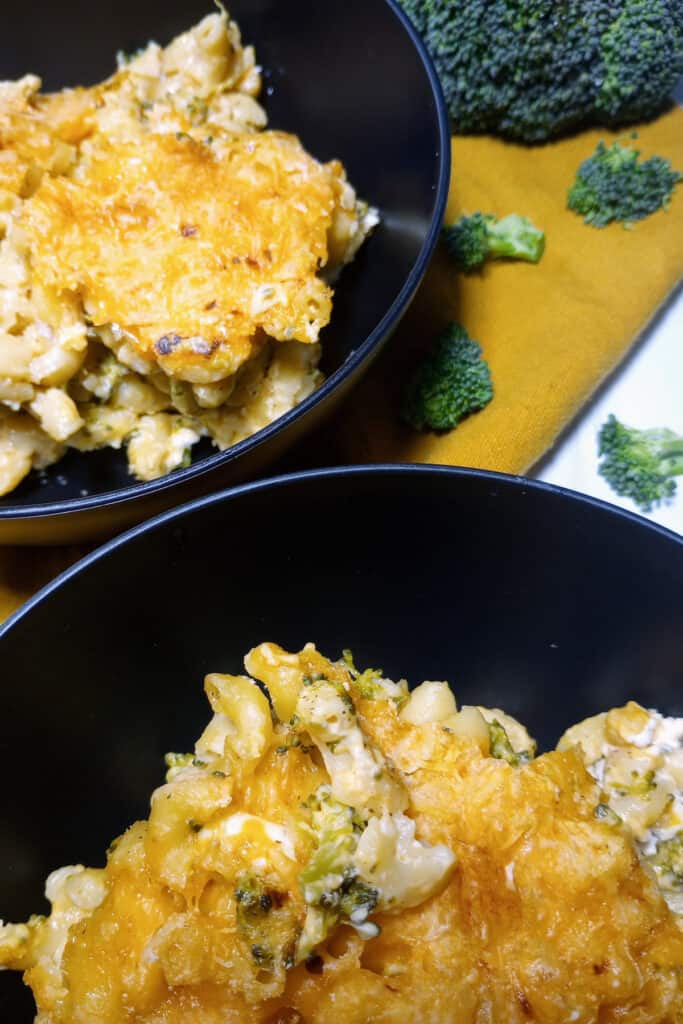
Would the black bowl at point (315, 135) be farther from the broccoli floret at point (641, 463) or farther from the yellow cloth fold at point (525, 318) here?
the broccoli floret at point (641, 463)

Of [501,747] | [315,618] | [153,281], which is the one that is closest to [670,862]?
[501,747]

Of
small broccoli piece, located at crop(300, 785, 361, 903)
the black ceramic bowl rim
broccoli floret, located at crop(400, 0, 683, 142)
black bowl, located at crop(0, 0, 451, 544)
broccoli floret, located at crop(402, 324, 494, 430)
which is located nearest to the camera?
small broccoli piece, located at crop(300, 785, 361, 903)

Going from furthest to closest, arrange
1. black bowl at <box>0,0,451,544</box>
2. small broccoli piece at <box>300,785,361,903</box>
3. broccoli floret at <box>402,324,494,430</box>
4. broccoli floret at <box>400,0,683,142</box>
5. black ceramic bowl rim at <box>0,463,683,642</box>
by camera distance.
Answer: broccoli floret at <box>400,0,683,142</box> → broccoli floret at <box>402,324,494,430</box> → black bowl at <box>0,0,451,544</box> → black ceramic bowl rim at <box>0,463,683,642</box> → small broccoli piece at <box>300,785,361,903</box>

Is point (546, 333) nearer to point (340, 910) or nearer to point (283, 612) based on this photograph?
point (283, 612)

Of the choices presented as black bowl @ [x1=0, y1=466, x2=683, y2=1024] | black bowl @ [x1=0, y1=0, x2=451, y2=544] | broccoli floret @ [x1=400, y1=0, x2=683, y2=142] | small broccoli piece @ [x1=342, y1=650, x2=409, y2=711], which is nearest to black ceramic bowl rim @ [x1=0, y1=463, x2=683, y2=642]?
black bowl @ [x1=0, y1=466, x2=683, y2=1024]

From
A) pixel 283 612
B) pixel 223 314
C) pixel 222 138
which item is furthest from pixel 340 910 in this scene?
pixel 222 138

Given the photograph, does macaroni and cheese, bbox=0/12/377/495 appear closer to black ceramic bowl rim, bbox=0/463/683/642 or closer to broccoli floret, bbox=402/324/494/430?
broccoli floret, bbox=402/324/494/430

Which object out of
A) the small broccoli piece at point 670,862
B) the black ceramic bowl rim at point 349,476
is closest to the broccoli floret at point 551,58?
the black ceramic bowl rim at point 349,476
